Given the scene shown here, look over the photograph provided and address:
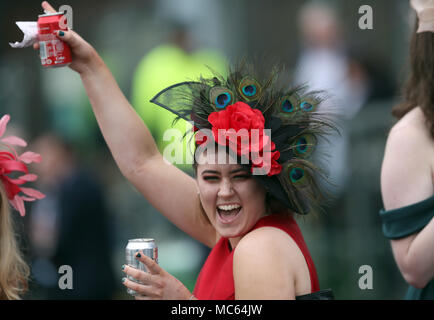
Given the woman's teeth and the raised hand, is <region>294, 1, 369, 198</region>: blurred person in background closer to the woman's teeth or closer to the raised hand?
the raised hand

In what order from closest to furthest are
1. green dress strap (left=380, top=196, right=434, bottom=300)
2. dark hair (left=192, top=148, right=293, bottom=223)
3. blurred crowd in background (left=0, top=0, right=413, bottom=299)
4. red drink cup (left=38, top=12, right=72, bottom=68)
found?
dark hair (left=192, top=148, right=293, bottom=223), red drink cup (left=38, top=12, right=72, bottom=68), green dress strap (left=380, top=196, right=434, bottom=300), blurred crowd in background (left=0, top=0, right=413, bottom=299)

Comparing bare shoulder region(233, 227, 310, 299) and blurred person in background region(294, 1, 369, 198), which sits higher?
blurred person in background region(294, 1, 369, 198)

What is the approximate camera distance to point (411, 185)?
2.95 metres

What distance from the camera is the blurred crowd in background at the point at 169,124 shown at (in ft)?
18.9

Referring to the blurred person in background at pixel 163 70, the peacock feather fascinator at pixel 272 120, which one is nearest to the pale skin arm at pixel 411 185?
the peacock feather fascinator at pixel 272 120

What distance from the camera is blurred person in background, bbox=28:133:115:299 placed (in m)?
5.65

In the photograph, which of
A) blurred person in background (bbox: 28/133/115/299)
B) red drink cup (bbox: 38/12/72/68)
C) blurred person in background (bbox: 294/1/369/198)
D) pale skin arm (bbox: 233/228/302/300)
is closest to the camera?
pale skin arm (bbox: 233/228/302/300)

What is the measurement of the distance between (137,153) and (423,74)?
128 centimetres

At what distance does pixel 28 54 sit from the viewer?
9203mm

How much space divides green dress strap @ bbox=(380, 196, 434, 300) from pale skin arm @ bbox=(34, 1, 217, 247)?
75 centimetres

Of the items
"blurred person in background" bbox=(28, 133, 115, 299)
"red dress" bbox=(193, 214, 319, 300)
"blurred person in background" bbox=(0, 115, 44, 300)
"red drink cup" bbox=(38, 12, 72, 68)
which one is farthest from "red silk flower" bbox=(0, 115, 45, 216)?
"blurred person in background" bbox=(28, 133, 115, 299)

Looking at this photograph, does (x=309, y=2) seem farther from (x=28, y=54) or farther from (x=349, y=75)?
(x=28, y=54)

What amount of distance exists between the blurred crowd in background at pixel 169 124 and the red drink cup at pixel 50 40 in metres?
1.98
